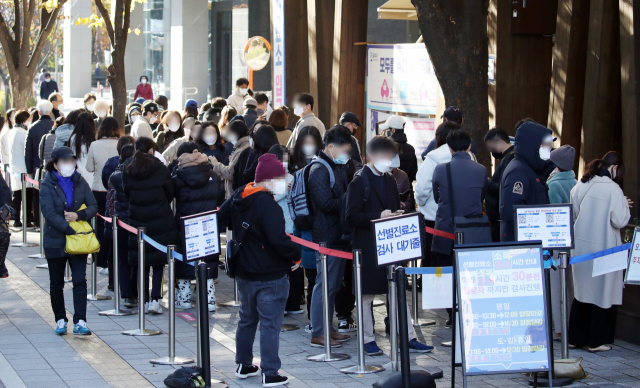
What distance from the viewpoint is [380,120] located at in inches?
578

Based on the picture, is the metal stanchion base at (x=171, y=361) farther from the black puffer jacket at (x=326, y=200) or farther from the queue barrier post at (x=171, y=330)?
the black puffer jacket at (x=326, y=200)

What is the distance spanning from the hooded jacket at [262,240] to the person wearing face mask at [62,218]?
231 centimetres

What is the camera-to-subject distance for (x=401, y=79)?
13867 mm

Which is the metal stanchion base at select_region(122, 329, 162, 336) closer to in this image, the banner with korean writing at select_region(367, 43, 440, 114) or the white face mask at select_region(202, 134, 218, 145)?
the white face mask at select_region(202, 134, 218, 145)

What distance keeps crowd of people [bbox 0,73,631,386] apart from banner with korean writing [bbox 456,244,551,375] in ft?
4.48

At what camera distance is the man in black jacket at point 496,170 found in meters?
8.45

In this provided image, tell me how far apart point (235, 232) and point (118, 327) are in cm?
273

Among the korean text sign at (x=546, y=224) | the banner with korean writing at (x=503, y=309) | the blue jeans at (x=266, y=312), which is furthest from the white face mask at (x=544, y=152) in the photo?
the blue jeans at (x=266, y=312)

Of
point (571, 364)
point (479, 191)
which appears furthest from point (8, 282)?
point (571, 364)

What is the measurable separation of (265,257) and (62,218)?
2583 mm

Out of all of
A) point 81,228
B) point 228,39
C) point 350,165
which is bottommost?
point 81,228

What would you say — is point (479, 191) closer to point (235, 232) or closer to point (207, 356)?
point (235, 232)

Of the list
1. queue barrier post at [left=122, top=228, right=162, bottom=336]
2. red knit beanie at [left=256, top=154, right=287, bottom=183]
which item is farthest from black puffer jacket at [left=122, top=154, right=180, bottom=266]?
red knit beanie at [left=256, top=154, right=287, bottom=183]

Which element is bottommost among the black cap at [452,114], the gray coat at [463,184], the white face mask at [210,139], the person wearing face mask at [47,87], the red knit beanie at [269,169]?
the gray coat at [463,184]
